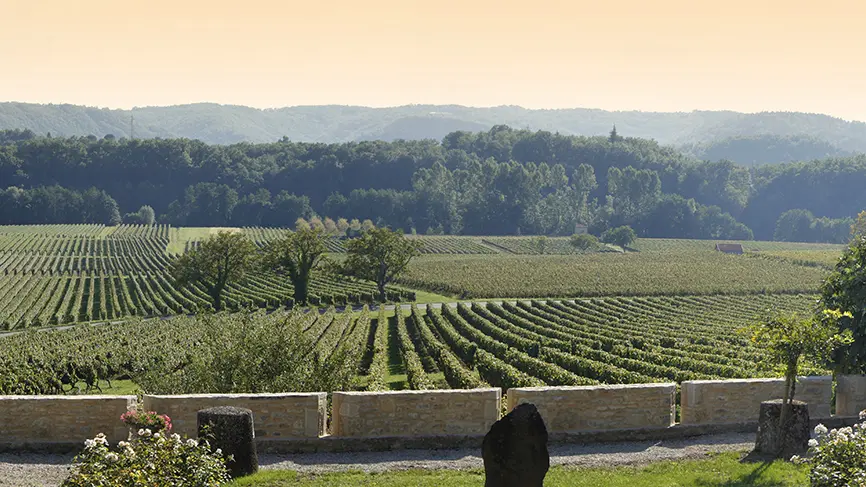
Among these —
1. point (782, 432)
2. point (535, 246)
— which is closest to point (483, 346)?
point (782, 432)

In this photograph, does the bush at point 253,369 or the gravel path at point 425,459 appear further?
the bush at point 253,369

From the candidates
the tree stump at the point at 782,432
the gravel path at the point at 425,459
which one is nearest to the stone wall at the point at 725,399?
the gravel path at the point at 425,459

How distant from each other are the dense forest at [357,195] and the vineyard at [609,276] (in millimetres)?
55189

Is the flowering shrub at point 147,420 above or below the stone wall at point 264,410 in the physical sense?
above

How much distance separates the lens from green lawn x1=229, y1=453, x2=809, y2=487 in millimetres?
11609

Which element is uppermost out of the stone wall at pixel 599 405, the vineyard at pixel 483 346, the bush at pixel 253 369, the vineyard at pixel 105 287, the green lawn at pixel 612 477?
the stone wall at pixel 599 405

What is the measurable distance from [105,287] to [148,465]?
254 ft

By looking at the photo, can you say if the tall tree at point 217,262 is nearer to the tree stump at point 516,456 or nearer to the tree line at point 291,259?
the tree line at point 291,259

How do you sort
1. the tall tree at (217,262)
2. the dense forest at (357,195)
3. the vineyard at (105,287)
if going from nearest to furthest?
the tall tree at (217,262) < the vineyard at (105,287) < the dense forest at (357,195)

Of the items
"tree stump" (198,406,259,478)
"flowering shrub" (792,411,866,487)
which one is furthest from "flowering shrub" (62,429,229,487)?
"flowering shrub" (792,411,866,487)

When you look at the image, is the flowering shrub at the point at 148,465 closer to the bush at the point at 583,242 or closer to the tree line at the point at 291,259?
the tree line at the point at 291,259

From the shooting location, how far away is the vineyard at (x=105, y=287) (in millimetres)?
68938

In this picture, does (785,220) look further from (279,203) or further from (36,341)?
(36,341)

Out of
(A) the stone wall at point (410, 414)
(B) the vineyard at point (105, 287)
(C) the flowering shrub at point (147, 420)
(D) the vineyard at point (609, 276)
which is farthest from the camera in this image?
(D) the vineyard at point (609, 276)
